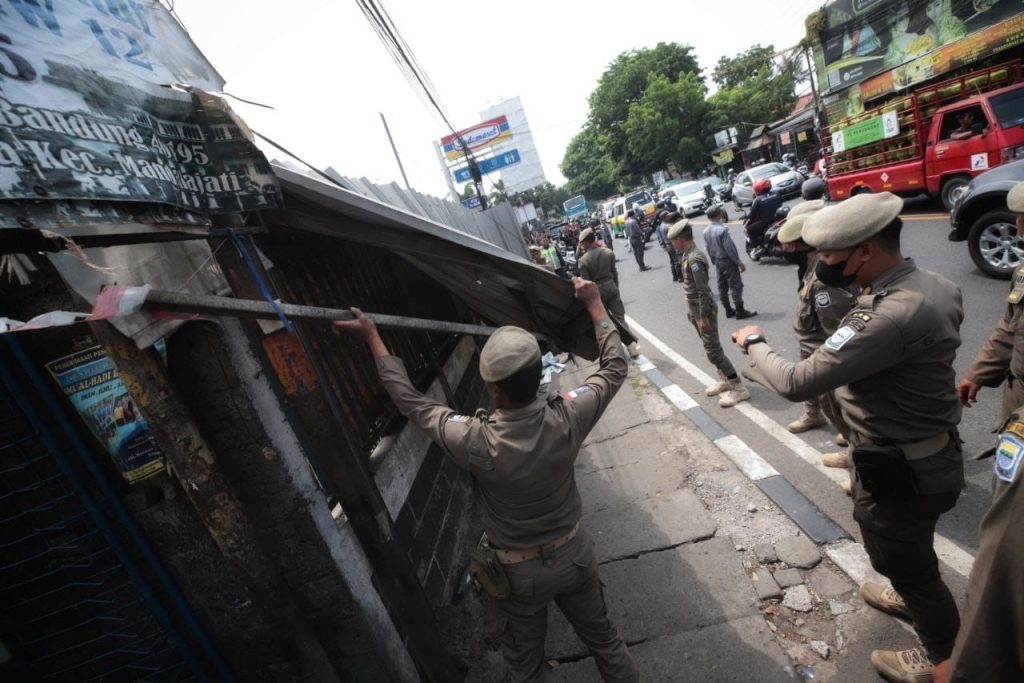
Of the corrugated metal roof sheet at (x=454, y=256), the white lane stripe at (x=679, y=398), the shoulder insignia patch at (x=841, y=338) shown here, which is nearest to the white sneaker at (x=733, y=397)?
the white lane stripe at (x=679, y=398)

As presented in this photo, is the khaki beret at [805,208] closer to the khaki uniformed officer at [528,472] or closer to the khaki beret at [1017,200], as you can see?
the khaki beret at [1017,200]

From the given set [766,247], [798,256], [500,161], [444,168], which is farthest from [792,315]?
[500,161]

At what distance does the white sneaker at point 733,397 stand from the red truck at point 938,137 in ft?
19.3

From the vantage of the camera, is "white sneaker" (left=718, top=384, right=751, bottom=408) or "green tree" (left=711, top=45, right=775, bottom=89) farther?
"green tree" (left=711, top=45, right=775, bottom=89)

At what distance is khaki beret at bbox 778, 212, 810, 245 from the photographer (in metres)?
3.18

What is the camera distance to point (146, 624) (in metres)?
2.08

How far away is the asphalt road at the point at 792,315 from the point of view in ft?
9.94

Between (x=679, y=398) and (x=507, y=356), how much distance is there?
13.1 feet

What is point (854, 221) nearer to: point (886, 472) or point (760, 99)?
point (886, 472)

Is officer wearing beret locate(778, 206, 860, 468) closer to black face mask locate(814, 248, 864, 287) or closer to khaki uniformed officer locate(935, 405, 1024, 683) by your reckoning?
black face mask locate(814, 248, 864, 287)

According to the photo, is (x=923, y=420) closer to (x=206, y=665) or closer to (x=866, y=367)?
(x=866, y=367)

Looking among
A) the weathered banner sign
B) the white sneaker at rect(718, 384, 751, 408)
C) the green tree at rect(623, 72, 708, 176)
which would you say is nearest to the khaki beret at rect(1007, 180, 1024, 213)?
the white sneaker at rect(718, 384, 751, 408)

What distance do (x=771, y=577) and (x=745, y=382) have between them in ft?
9.24

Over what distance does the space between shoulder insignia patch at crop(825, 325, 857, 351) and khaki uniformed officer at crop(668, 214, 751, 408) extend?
314 centimetres
